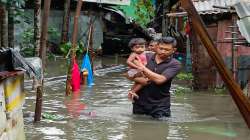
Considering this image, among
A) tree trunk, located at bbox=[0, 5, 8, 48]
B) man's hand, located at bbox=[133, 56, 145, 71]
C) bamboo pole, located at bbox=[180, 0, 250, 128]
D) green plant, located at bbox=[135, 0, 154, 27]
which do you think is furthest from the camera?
green plant, located at bbox=[135, 0, 154, 27]

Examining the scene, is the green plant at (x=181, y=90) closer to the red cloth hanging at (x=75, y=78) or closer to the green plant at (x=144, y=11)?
the red cloth hanging at (x=75, y=78)

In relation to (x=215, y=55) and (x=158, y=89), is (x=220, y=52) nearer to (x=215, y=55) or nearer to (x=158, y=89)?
(x=158, y=89)

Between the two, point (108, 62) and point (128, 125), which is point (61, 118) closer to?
point (128, 125)

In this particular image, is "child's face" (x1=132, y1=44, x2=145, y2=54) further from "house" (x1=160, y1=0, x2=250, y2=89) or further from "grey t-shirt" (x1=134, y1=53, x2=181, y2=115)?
"house" (x1=160, y1=0, x2=250, y2=89)

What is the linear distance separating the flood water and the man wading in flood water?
0.67 ft

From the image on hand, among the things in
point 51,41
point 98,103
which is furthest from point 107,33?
point 98,103

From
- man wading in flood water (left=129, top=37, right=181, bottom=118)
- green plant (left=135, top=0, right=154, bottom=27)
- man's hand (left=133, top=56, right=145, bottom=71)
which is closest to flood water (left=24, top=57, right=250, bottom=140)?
man wading in flood water (left=129, top=37, right=181, bottom=118)

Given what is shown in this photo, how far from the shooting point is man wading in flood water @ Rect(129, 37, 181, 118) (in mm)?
7493

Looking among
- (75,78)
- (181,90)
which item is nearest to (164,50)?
(75,78)

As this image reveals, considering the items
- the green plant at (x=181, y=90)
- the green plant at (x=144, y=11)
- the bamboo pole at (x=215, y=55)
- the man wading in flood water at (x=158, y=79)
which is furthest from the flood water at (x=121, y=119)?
the green plant at (x=144, y=11)

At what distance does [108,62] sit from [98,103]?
1055 centimetres

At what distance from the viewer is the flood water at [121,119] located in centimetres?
724

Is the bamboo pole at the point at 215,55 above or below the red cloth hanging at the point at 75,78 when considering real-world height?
above

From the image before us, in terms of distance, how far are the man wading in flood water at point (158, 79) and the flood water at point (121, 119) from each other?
0.20 meters
